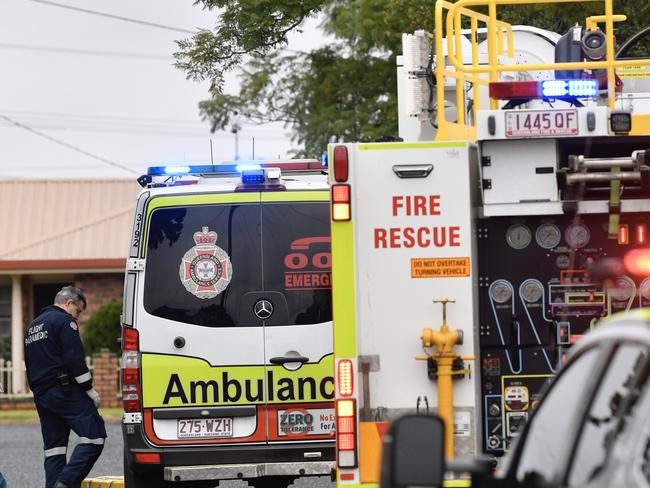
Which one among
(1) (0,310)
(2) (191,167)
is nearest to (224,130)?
(1) (0,310)

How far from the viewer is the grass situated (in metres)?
26.7

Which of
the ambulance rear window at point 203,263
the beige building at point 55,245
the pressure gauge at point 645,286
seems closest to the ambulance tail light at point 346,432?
the pressure gauge at point 645,286

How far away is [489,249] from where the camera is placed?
819 centimetres

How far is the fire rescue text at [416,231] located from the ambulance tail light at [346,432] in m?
0.84

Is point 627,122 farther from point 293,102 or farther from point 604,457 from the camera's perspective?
point 293,102

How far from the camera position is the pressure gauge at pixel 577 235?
8102 millimetres

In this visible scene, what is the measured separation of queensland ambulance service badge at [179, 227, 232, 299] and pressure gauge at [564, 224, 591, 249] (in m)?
3.11

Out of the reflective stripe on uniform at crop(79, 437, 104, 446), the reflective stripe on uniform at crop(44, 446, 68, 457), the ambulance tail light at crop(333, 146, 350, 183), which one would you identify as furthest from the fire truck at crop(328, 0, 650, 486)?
the reflective stripe on uniform at crop(44, 446, 68, 457)

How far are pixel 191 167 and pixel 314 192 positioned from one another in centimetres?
98

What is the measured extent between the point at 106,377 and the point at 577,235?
71.3 feet

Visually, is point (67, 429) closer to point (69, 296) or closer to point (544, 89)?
point (69, 296)

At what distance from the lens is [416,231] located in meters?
7.93

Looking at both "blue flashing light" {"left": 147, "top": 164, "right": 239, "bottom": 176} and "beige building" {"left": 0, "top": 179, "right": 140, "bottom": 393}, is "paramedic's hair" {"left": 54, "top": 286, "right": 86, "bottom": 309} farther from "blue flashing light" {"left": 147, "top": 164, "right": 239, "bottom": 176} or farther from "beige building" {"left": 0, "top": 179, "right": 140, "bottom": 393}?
"beige building" {"left": 0, "top": 179, "right": 140, "bottom": 393}

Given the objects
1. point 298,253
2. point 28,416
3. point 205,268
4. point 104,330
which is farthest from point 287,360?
point 104,330
